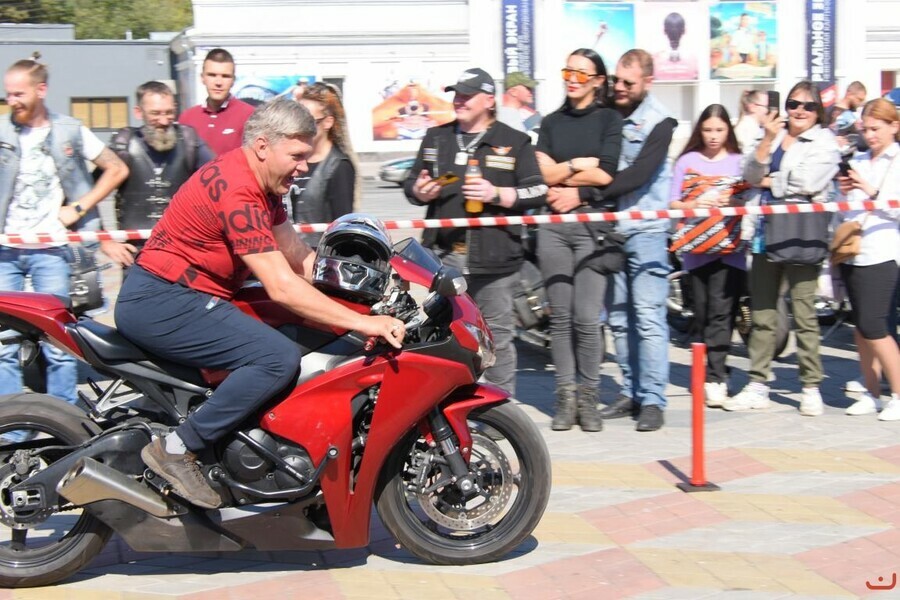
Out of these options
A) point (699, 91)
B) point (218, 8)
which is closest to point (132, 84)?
point (218, 8)

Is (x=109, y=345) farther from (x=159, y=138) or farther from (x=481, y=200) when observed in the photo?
(x=159, y=138)

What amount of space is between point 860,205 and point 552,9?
38.2m

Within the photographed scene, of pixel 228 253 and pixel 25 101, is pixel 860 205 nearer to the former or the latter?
pixel 228 253

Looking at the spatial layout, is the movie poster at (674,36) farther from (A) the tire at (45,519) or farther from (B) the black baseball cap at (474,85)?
(A) the tire at (45,519)

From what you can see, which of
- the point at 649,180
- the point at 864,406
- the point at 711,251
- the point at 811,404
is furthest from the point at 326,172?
the point at 864,406

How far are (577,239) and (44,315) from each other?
3.41 metres

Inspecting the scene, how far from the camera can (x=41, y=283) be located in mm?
7188

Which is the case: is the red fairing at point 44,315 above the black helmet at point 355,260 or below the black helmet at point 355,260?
below

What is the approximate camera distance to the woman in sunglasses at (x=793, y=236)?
7.70 meters

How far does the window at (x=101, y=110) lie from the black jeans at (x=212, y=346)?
45292 millimetres

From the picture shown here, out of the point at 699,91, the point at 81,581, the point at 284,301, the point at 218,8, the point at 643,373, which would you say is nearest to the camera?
the point at 284,301

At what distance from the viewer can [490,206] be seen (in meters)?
7.18

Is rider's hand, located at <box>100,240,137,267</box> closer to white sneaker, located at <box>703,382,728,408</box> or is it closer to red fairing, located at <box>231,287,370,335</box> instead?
red fairing, located at <box>231,287,370,335</box>

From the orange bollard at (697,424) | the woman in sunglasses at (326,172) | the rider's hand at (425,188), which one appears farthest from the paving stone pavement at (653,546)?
the woman in sunglasses at (326,172)
